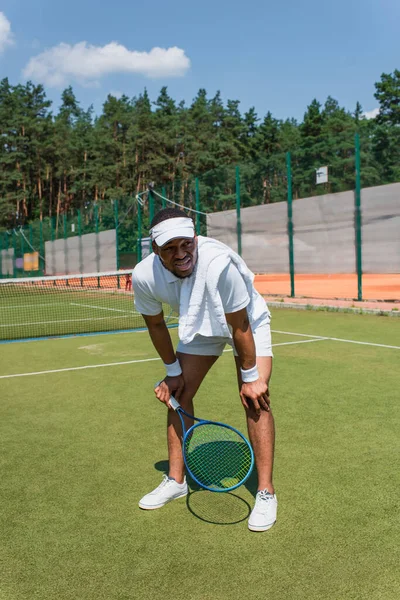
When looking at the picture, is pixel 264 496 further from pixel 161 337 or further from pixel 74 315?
pixel 74 315

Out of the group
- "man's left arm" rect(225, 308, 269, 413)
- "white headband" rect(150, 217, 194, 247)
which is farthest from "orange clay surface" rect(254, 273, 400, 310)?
"white headband" rect(150, 217, 194, 247)

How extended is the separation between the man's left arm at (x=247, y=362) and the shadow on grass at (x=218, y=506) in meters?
0.57

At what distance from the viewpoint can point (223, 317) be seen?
9.68ft

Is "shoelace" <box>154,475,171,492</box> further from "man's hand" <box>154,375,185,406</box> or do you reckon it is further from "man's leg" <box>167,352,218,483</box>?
"man's hand" <box>154,375,185,406</box>

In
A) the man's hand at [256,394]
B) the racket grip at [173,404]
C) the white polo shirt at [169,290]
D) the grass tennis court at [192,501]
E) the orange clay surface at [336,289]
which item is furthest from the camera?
the orange clay surface at [336,289]

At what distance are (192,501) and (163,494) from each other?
18 cm

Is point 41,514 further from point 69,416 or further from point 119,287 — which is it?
point 119,287

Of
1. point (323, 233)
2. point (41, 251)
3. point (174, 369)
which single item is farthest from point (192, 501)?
point (41, 251)

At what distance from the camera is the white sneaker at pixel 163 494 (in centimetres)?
334

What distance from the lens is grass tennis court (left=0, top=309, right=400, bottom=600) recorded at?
8.49ft

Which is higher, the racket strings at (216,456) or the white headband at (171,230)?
the white headband at (171,230)

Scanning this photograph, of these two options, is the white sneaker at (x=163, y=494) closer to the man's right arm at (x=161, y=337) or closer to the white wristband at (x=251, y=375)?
the man's right arm at (x=161, y=337)

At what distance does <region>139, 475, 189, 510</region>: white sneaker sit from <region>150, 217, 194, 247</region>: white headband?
1.39m

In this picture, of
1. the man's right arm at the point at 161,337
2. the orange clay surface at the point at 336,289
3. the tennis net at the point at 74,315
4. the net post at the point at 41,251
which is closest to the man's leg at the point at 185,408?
the man's right arm at the point at 161,337
